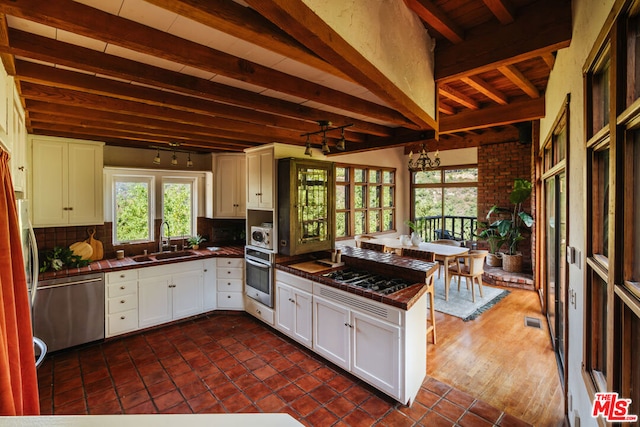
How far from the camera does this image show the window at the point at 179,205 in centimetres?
484

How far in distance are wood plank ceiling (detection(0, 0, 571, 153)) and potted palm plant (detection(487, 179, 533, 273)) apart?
257 centimetres

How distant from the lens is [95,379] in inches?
116

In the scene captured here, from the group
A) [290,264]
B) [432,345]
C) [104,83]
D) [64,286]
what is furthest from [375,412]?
[64,286]

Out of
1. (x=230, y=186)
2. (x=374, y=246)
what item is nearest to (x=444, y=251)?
(x=374, y=246)

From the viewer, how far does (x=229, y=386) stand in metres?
2.82

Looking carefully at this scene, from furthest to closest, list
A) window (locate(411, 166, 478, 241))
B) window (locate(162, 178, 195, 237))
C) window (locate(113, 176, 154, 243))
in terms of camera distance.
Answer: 1. window (locate(411, 166, 478, 241))
2. window (locate(162, 178, 195, 237))
3. window (locate(113, 176, 154, 243))

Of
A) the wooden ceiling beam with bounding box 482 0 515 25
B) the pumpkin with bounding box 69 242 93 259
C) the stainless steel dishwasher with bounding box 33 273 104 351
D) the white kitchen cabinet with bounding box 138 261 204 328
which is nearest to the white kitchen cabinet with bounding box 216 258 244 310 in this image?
the white kitchen cabinet with bounding box 138 261 204 328

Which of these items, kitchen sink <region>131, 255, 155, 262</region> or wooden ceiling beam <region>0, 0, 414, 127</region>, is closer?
wooden ceiling beam <region>0, 0, 414, 127</region>

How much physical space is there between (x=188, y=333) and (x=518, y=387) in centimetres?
370

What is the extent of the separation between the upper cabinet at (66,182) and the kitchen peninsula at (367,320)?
8.64 feet

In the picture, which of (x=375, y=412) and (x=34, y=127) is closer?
(x=375, y=412)

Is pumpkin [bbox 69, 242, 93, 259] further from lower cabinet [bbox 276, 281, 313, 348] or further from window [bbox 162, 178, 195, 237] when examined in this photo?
lower cabinet [bbox 276, 281, 313, 348]

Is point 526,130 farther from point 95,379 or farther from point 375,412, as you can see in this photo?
point 95,379

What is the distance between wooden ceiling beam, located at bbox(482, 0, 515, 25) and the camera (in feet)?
5.51
